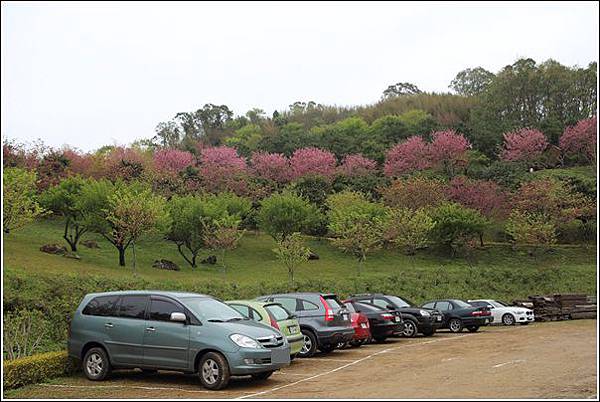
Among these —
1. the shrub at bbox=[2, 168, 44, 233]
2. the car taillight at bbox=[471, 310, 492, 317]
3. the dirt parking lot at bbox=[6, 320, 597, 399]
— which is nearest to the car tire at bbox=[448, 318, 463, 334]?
the car taillight at bbox=[471, 310, 492, 317]

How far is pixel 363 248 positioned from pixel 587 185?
75.6ft

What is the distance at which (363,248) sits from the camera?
139 ft

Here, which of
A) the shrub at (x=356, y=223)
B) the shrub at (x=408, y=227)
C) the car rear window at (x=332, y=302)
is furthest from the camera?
the shrub at (x=408, y=227)

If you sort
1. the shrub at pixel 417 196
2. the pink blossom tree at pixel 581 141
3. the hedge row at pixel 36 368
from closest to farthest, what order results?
the hedge row at pixel 36 368, the shrub at pixel 417 196, the pink blossom tree at pixel 581 141

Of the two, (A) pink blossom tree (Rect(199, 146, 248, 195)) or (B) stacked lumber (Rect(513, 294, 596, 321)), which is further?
(A) pink blossom tree (Rect(199, 146, 248, 195))

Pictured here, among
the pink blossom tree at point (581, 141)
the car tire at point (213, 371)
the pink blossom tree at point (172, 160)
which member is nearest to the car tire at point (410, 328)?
the car tire at point (213, 371)

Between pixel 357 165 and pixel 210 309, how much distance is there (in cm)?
5603

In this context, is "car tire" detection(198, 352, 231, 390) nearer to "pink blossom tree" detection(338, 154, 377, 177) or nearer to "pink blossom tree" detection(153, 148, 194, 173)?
"pink blossom tree" detection(338, 154, 377, 177)

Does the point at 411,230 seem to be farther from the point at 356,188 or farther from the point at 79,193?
the point at 79,193

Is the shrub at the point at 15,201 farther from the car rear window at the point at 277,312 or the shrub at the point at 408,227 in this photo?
the shrub at the point at 408,227

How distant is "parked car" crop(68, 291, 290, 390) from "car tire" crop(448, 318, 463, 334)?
Result: 1458 centimetres

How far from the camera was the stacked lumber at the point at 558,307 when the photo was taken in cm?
3116

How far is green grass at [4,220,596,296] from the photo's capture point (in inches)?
1517

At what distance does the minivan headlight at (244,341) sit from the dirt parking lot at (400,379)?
755 mm
